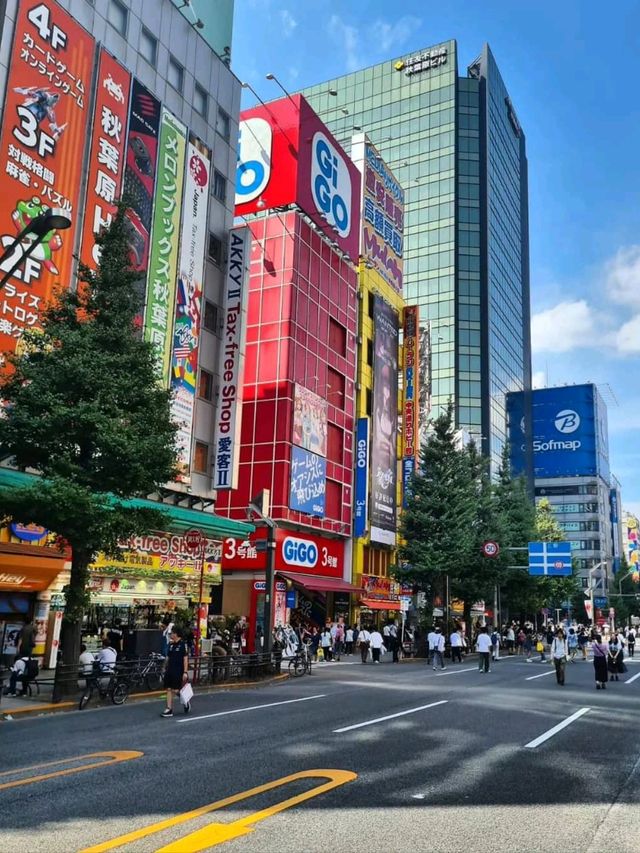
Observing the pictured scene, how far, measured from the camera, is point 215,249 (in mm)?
32344

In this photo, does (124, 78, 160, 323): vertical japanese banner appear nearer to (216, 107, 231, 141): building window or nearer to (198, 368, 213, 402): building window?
(216, 107, 231, 141): building window

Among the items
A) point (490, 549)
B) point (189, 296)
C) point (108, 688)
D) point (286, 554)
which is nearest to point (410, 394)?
point (490, 549)

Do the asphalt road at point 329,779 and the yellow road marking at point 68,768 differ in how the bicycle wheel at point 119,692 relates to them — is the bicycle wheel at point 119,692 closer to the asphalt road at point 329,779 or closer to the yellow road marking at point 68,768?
the asphalt road at point 329,779

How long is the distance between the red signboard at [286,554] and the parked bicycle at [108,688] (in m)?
20.0

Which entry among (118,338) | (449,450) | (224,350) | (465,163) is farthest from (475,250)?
(118,338)

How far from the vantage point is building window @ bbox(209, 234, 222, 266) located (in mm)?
32156

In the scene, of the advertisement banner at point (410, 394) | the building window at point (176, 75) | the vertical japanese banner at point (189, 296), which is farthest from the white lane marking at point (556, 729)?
the advertisement banner at point (410, 394)

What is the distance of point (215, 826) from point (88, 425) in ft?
38.7

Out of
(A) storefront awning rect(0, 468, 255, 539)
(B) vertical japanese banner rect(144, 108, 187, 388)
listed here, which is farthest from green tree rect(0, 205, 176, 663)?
(B) vertical japanese banner rect(144, 108, 187, 388)

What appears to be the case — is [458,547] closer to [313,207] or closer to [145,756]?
[313,207]

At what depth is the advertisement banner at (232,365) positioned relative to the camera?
31.0 m

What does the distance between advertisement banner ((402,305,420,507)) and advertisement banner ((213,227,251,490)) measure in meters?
21.8

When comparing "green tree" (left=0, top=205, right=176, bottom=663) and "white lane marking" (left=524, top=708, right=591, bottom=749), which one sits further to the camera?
"green tree" (left=0, top=205, right=176, bottom=663)

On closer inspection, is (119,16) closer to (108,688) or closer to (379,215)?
(108,688)
